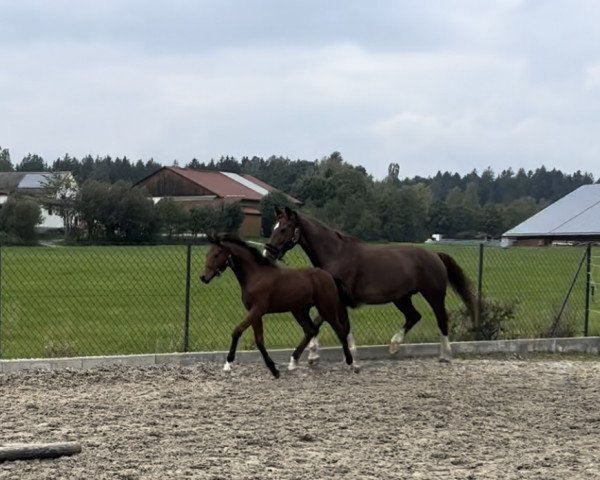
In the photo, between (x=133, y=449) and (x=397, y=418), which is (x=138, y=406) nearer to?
(x=133, y=449)

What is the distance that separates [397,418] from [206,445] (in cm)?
190

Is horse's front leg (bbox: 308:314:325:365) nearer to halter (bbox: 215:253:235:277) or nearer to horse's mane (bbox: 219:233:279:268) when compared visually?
horse's mane (bbox: 219:233:279:268)

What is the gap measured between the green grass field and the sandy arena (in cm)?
214

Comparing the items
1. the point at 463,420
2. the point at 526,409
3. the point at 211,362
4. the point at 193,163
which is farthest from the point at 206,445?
the point at 193,163

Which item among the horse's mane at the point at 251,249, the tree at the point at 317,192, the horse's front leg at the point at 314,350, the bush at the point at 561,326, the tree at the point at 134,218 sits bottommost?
the horse's front leg at the point at 314,350

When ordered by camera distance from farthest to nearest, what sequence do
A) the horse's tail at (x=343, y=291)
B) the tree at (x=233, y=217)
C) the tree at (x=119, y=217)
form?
the tree at (x=233, y=217)
the tree at (x=119, y=217)
the horse's tail at (x=343, y=291)

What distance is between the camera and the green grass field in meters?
11.9

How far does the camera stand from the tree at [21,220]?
84.5 ft

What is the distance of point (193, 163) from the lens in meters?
136

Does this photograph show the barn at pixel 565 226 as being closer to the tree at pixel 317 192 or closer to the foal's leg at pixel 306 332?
the tree at pixel 317 192

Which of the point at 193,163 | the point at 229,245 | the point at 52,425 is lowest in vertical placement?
the point at 52,425

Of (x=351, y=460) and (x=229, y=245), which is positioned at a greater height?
(x=229, y=245)

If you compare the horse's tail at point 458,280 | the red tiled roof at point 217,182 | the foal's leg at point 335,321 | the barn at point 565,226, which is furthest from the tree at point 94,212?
the red tiled roof at point 217,182

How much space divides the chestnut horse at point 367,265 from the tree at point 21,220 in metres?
15.8
